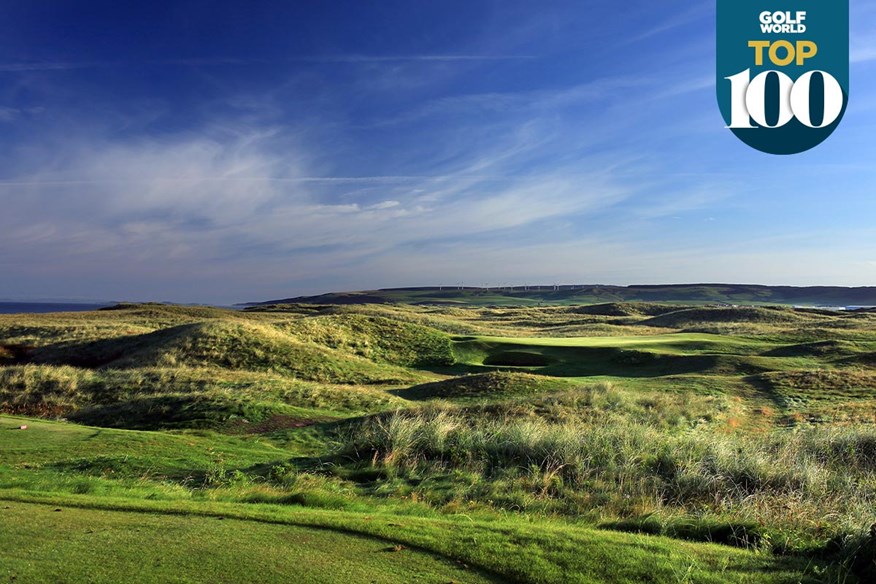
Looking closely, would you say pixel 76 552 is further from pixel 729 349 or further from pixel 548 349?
pixel 729 349

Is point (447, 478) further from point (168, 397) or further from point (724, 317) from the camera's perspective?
point (724, 317)

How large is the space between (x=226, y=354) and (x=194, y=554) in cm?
3451

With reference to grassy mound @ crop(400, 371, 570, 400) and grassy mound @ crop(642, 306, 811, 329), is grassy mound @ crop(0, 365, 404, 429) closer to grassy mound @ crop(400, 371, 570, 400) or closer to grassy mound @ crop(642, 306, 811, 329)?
grassy mound @ crop(400, 371, 570, 400)

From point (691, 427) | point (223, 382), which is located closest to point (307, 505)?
point (691, 427)

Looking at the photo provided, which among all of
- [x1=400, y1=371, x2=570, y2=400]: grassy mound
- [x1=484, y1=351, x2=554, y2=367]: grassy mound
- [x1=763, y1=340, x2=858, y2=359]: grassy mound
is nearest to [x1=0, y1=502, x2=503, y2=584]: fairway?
[x1=400, y1=371, x2=570, y2=400]: grassy mound

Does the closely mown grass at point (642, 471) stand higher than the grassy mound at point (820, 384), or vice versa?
the closely mown grass at point (642, 471)

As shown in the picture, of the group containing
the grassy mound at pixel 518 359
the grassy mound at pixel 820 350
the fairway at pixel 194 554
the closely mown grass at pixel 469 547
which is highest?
the fairway at pixel 194 554

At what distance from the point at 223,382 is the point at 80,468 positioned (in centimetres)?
1717

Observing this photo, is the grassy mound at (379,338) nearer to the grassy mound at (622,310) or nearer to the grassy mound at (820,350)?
the grassy mound at (820,350)

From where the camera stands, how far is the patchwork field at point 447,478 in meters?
Result: 5.76

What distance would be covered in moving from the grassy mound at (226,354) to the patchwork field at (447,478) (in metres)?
4.93

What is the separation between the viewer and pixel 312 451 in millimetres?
16703

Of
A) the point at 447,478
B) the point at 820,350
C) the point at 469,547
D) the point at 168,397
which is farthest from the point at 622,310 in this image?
the point at 469,547

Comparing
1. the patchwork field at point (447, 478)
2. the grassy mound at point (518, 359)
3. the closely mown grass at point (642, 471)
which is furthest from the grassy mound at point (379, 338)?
the closely mown grass at point (642, 471)
